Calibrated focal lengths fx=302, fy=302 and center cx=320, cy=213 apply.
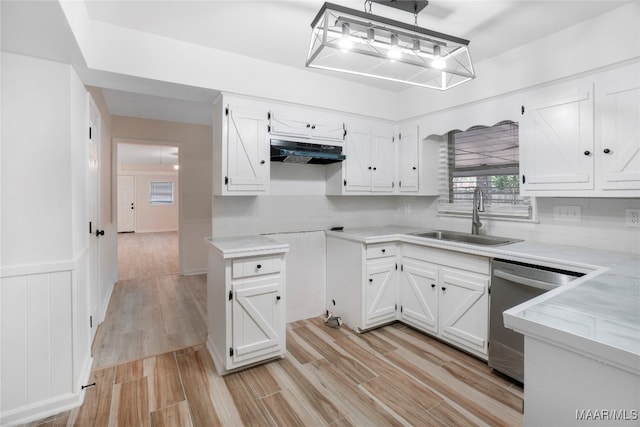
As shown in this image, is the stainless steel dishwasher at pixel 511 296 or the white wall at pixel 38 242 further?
the stainless steel dishwasher at pixel 511 296

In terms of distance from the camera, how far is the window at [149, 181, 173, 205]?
11008 millimetres

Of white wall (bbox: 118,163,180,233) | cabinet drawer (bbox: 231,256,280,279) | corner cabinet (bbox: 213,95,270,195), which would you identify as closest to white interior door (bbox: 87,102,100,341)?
corner cabinet (bbox: 213,95,270,195)

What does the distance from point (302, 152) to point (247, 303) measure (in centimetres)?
141

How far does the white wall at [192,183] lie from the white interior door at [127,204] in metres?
6.91

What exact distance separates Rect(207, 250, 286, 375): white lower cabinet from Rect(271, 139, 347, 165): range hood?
0.96 m

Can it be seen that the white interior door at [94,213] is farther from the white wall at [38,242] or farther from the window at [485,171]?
the window at [485,171]

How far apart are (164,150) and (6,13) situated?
6.56 meters

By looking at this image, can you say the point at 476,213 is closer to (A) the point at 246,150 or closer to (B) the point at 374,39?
(B) the point at 374,39

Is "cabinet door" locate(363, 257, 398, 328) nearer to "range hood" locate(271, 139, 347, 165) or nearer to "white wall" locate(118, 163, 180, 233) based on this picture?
"range hood" locate(271, 139, 347, 165)

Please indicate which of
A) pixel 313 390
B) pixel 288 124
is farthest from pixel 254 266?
pixel 288 124

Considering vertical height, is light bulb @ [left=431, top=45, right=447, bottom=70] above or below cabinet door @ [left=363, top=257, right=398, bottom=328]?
above

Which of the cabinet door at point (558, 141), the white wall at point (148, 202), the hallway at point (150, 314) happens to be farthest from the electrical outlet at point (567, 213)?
the white wall at point (148, 202)

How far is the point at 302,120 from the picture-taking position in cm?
299

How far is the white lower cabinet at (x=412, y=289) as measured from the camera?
2400 mm
